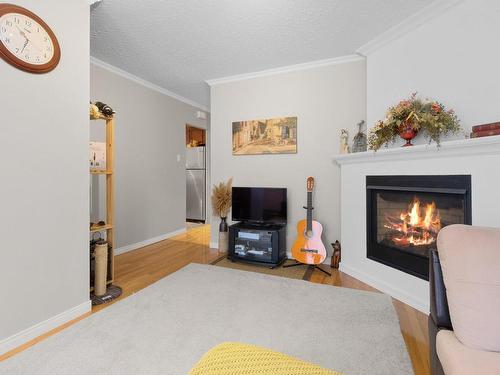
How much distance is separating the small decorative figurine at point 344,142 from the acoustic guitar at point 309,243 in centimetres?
64

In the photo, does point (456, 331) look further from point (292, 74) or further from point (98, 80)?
point (98, 80)

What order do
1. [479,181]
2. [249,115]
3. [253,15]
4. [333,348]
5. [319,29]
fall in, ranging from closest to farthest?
[333,348] < [479,181] < [253,15] < [319,29] < [249,115]

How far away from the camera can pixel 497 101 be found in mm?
1883

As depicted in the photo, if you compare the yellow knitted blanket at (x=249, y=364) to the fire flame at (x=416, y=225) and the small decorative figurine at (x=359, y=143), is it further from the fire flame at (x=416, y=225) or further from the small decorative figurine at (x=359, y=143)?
the small decorative figurine at (x=359, y=143)

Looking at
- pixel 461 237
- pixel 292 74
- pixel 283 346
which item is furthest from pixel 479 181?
pixel 292 74

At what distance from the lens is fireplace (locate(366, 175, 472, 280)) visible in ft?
6.55

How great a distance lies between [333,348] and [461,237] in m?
1.05

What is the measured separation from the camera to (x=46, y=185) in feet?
6.01

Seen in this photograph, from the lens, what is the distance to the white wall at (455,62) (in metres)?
1.93

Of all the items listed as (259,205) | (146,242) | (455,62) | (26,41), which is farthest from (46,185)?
(455,62)

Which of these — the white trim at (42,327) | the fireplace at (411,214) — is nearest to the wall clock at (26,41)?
the white trim at (42,327)

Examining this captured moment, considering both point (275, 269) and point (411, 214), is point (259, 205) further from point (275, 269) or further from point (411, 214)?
point (411, 214)

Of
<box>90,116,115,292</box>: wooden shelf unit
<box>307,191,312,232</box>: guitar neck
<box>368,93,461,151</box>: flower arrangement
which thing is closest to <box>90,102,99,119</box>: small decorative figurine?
<box>90,116,115,292</box>: wooden shelf unit

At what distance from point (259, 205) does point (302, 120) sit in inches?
48.6
